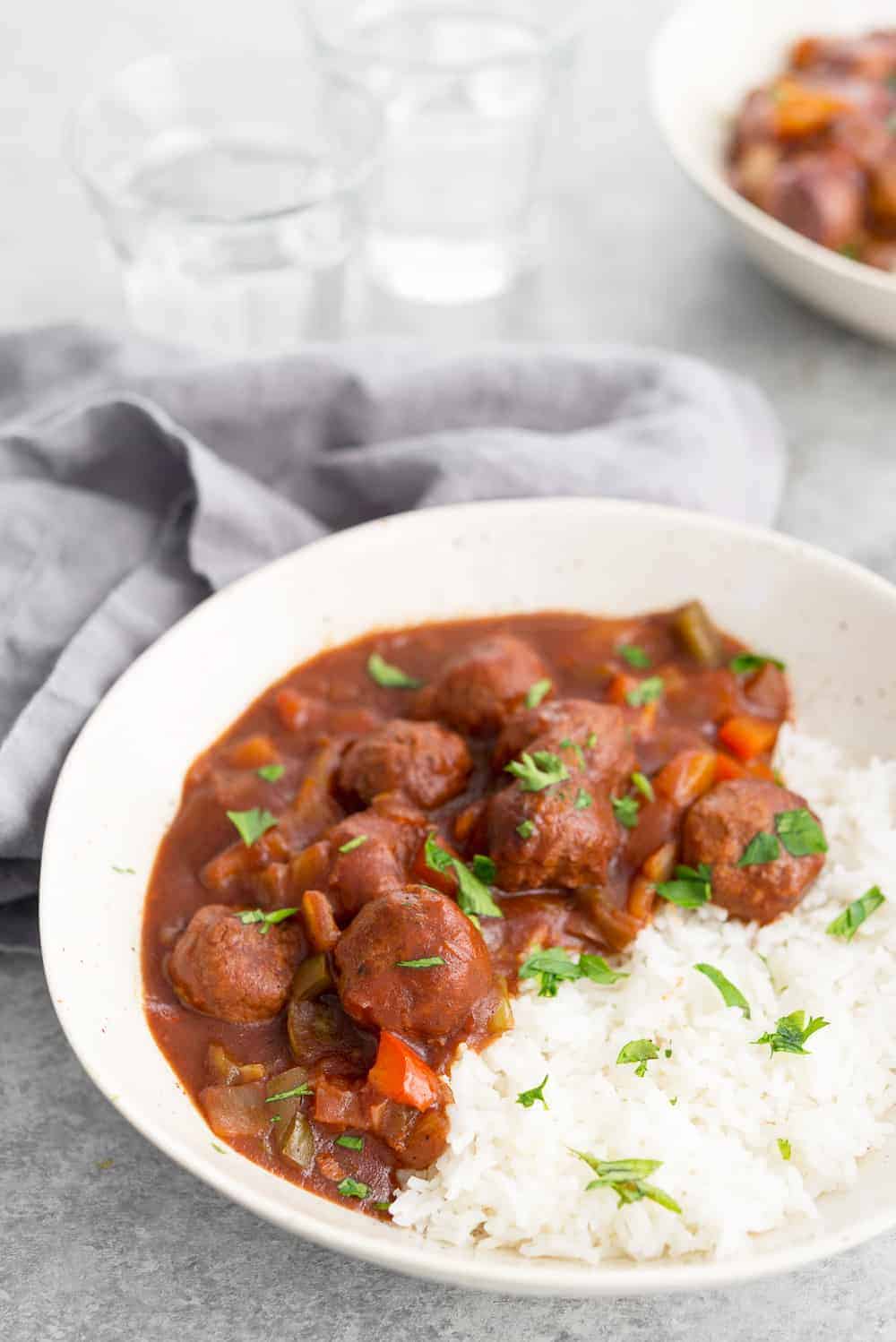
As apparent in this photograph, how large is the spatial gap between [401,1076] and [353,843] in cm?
66

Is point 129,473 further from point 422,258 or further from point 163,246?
point 422,258

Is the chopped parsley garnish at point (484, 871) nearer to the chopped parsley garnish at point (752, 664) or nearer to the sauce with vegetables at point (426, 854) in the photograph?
the sauce with vegetables at point (426, 854)

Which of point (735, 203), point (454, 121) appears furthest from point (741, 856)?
point (454, 121)

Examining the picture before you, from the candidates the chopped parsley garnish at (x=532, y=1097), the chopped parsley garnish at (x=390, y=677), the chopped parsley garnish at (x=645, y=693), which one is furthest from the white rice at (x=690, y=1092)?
the chopped parsley garnish at (x=390, y=677)

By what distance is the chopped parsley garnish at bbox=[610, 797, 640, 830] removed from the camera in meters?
4.49

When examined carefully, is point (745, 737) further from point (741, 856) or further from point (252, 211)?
point (252, 211)

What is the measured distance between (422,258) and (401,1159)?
183 inches

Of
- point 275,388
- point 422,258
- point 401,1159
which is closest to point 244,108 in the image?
point 422,258

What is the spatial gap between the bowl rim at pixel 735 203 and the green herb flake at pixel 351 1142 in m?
3.98

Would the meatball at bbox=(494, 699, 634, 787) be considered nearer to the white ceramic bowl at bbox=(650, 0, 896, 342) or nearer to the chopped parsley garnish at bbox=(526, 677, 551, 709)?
the chopped parsley garnish at bbox=(526, 677, 551, 709)

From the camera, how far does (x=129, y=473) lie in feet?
18.4

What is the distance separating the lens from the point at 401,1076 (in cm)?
379

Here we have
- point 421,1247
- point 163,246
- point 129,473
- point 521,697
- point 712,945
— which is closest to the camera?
point 421,1247

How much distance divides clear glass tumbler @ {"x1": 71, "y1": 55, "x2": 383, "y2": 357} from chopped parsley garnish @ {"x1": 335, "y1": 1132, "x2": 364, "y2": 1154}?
137 inches
